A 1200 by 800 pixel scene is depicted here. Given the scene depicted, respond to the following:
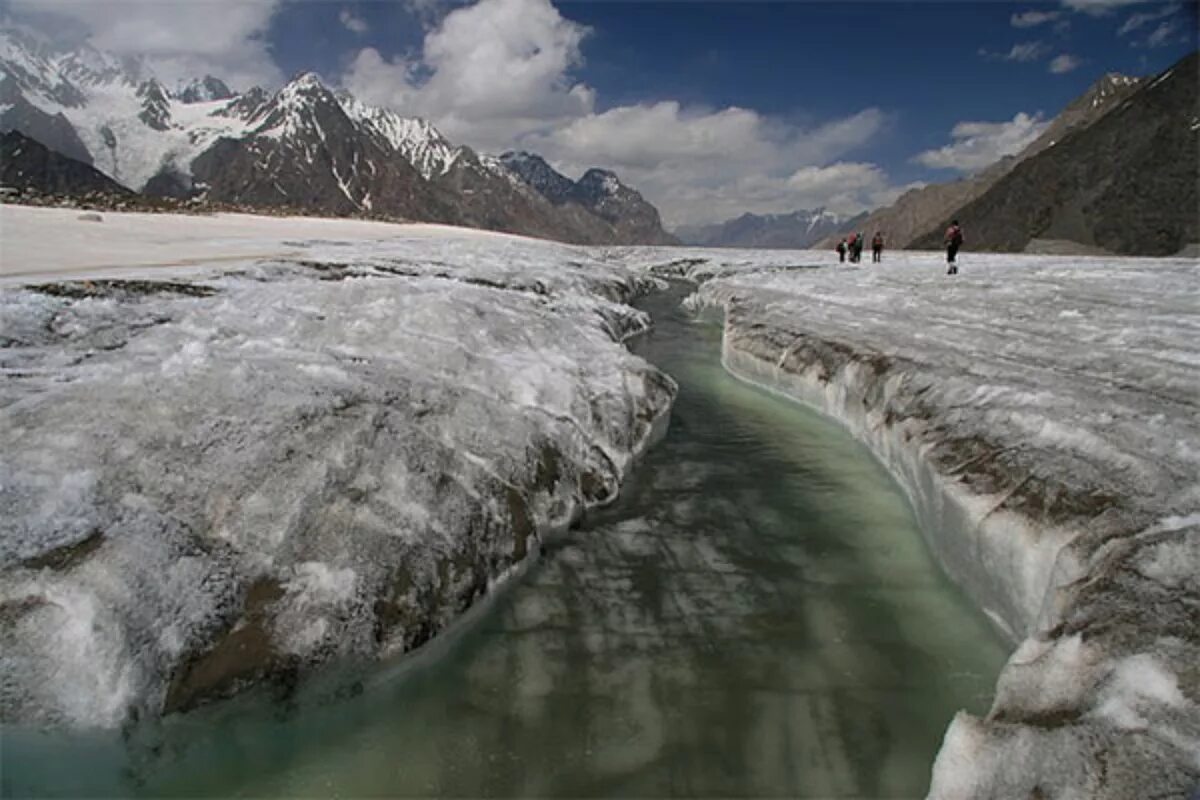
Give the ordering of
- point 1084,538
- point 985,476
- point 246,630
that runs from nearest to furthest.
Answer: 1. point 246,630
2. point 1084,538
3. point 985,476

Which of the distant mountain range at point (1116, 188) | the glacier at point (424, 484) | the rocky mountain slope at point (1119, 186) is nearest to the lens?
the glacier at point (424, 484)

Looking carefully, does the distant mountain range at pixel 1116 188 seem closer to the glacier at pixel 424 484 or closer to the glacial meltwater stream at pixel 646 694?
the glacier at pixel 424 484

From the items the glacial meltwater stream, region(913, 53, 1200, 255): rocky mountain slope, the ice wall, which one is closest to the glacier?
the ice wall

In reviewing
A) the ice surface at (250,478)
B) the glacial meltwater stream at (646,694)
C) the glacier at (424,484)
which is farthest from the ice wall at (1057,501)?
the ice surface at (250,478)

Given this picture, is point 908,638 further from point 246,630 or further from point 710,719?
point 246,630

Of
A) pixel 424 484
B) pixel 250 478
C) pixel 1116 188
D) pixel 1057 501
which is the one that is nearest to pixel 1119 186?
pixel 1116 188

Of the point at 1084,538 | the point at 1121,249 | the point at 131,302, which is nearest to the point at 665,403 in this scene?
the point at 1084,538
